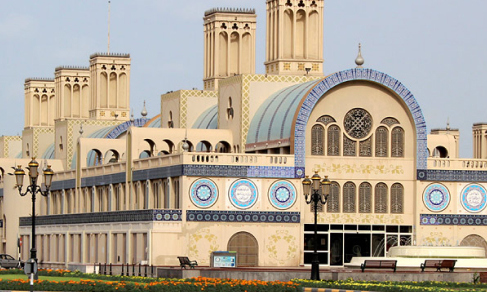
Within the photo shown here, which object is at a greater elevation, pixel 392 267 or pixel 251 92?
pixel 251 92

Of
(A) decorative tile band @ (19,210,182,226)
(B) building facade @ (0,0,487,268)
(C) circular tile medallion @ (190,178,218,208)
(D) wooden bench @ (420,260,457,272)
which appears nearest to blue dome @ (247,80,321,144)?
(B) building facade @ (0,0,487,268)

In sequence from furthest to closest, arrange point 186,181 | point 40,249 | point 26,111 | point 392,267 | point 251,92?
point 26,111 → point 40,249 → point 251,92 → point 186,181 → point 392,267

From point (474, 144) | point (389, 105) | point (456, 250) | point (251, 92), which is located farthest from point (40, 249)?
point (474, 144)

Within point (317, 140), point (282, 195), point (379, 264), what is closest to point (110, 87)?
point (317, 140)

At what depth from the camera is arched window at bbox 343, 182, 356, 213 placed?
246 feet

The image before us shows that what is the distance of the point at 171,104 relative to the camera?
89438 millimetres

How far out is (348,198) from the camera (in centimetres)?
7506

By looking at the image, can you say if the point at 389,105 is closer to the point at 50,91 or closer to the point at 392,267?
the point at 392,267

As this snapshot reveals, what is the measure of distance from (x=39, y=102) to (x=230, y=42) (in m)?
35.4

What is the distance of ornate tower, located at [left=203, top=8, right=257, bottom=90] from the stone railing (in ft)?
61.2

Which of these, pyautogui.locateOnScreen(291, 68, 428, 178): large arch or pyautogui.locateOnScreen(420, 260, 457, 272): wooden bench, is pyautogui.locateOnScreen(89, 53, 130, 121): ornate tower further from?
pyautogui.locateOnScreen(420, 260, 457, 272): wooden bench

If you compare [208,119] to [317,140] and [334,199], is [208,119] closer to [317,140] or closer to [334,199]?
[317,140]

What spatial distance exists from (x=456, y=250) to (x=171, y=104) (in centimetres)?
2964

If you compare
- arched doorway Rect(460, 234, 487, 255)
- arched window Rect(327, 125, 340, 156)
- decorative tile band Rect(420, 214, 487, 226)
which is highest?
arched window Rect(327, 125, 340, 156)
